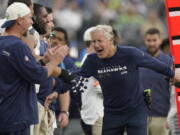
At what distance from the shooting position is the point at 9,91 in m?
7.93

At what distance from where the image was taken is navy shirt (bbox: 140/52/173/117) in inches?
487

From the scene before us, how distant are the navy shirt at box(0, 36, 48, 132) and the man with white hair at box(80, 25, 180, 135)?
6.90ft

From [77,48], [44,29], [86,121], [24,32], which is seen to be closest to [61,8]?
[77,48]

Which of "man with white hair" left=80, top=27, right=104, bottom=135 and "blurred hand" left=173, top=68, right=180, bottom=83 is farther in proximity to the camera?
"man with white hair" left=80, top=27, right=104, bottom=135

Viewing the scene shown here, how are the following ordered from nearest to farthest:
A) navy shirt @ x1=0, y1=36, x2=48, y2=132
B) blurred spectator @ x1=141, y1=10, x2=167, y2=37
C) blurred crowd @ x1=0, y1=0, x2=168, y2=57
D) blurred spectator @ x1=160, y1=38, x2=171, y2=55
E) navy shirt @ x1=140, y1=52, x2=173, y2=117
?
navy shirt @ x1=0, y1=36, x2=48, y2=132 → navy shirt @ x1=140, y1=52, x2=173, y2=117 → blurred spectator @ x1=160, y1=38, x2=171, y2=55 → blurred crowd @ x1=0, y1=0, x2=168, y2=57 → blurred spectator @ x1=141, y1=10, x2=167, y2=37

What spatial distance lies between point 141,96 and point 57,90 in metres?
1.10

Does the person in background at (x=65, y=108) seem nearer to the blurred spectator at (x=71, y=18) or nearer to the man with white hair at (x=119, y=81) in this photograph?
the man with white hair at (x=119, y=81)

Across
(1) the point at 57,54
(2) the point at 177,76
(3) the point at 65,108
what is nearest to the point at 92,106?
(3) the point at 65,108

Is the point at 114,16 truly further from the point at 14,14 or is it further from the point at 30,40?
the point at 14,14

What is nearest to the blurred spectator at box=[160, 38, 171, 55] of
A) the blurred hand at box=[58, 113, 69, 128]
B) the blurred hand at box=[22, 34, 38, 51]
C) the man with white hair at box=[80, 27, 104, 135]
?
the man with white hair at box=[80, 27, 104, 135]

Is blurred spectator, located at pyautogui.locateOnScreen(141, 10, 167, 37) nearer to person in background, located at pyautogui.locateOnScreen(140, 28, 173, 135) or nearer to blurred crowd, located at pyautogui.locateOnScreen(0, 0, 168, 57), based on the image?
blurred crowd, located at pyautogui.locateOnScreen(0, 0, 168, 57)

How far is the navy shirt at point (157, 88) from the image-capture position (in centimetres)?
1236

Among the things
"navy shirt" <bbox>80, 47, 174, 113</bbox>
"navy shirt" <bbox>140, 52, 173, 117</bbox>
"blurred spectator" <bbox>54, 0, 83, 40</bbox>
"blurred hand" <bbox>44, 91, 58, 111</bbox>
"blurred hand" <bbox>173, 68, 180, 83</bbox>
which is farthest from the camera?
"blurred spectator" <bbox>54, 0, 83, 40</bbox>

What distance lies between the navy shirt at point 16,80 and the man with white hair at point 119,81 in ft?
6.90
